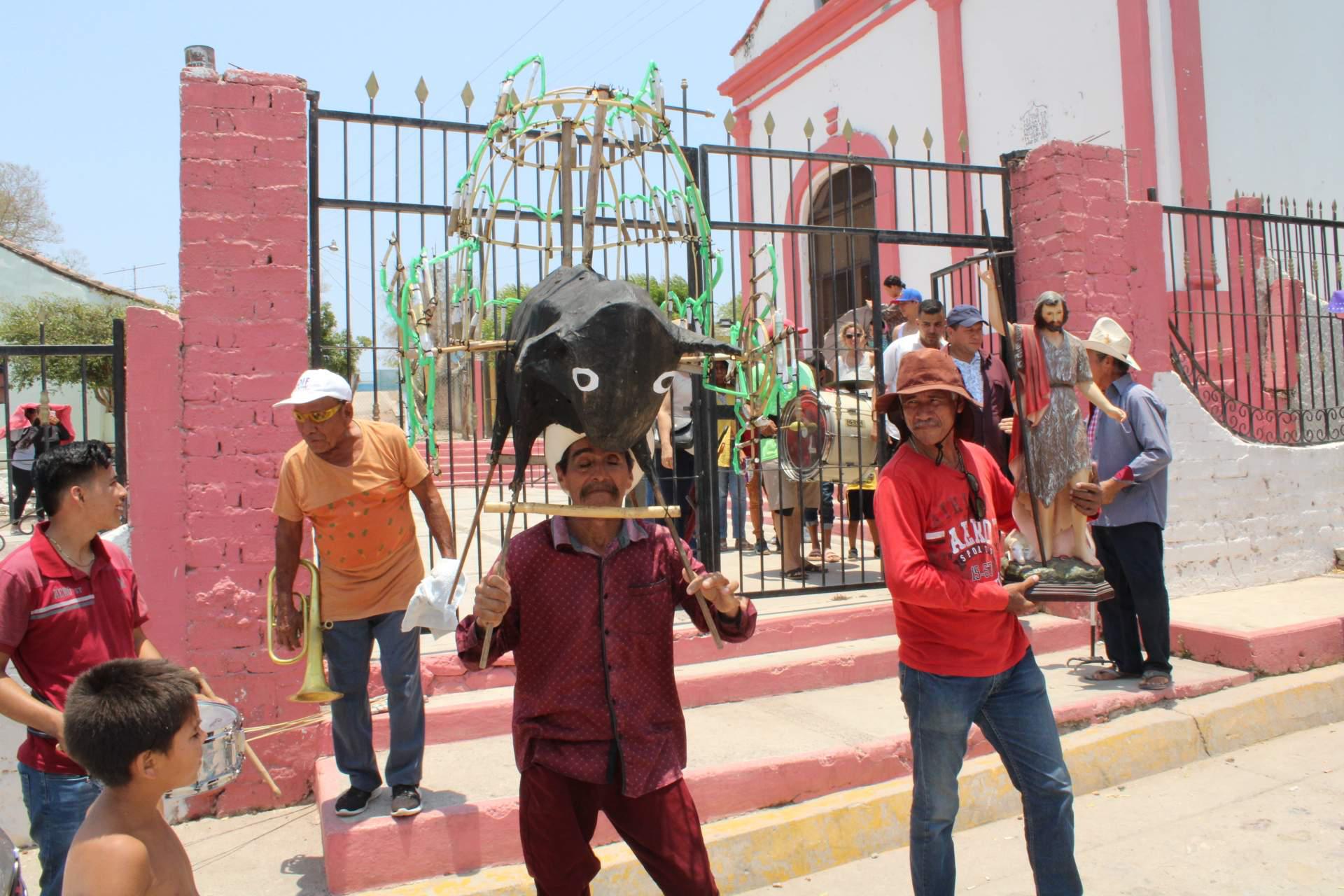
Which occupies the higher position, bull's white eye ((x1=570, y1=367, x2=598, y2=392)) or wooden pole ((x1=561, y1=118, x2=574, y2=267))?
wooden pole ((x1=561, y1=118, x2=574, y2=267))

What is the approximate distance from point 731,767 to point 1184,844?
1.90m

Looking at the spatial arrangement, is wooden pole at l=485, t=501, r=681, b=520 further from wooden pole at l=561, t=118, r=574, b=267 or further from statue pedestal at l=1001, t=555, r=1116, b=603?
statue pedestal at l=1001, t=555, r=1116, b=603

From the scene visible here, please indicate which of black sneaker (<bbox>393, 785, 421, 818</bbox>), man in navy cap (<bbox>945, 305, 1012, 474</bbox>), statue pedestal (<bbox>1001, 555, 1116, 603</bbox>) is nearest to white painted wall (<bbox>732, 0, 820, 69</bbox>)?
man in navy cap (<bbox>945, 305, 1012, 474</bbox>)

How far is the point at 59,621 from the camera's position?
9.07 feet

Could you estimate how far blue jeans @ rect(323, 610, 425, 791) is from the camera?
3.73m

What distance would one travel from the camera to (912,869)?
2898mm

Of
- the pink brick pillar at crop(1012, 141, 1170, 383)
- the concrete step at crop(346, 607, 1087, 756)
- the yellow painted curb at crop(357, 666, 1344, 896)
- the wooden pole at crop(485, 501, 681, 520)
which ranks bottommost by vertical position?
the yellow painted curb at crop(357, 666, 1344, 896)

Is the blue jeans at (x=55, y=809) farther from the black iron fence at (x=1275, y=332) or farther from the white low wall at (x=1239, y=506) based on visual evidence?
the black iron fence at (x=1275, y=332)

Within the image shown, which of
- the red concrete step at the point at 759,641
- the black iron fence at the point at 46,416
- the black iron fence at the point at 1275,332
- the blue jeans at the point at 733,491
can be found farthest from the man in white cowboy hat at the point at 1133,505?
the black iron fence at the point at 46,416

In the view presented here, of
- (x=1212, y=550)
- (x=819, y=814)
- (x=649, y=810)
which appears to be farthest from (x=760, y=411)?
(x=1212, y=550)

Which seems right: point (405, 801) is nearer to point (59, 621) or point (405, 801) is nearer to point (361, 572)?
point (361, 572)

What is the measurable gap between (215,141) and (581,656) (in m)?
3.35

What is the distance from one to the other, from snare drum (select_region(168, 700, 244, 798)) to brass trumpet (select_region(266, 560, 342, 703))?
71 cm

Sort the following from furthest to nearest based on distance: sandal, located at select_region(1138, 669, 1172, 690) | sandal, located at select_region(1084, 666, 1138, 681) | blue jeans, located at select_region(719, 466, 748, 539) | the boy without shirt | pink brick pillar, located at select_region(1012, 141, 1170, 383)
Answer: blue jeans, located at select_region(719, 466, 748, 539) < pink brick pillar, located at select_region(1012, 141, 1170, 383) < sandal, located at select_region(1084, 666, 1138, 681) < sandal, located at select_region(1138, 669, 1172, 690) < the boy without shirt
